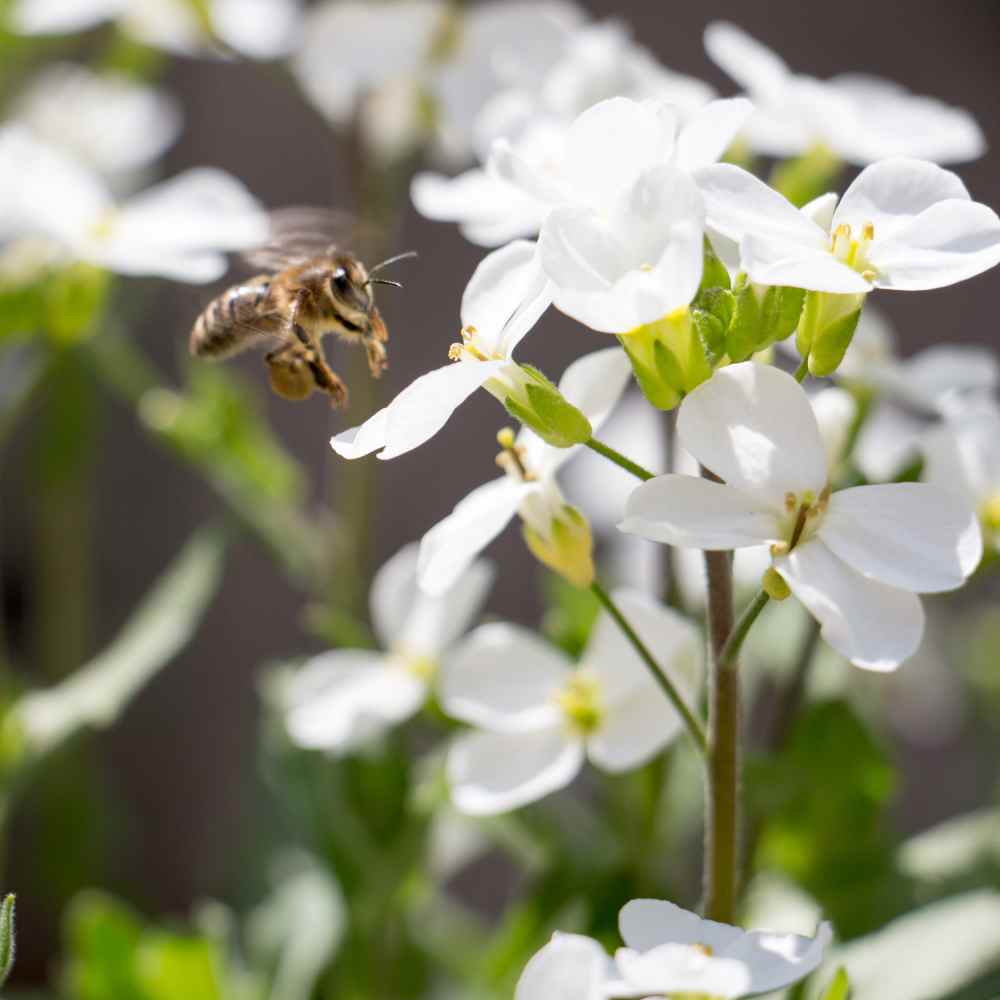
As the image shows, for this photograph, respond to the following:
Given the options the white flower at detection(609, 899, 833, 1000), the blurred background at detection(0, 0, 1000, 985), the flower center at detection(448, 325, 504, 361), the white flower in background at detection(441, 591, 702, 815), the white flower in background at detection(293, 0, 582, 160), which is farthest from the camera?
the blurred background at detection(0, 0, 1000, 985)

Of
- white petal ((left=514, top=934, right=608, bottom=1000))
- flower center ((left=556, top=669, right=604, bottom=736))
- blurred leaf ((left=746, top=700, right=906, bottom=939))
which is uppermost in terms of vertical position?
white petal ((left=514, top=934, right=608, bottom=1000))

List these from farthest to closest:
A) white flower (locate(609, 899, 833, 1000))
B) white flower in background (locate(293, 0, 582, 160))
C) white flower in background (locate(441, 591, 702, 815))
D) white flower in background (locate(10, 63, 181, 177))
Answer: white flower in background (locate(10, 63, 181, 177)), white flower in background (locate(293, 0, 582, 160)), white flower in background (locate(441, 591, 702, 815)), white flower (locate(609, 899, 833, 1000))

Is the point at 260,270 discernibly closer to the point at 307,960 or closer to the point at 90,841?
the point at 307,960

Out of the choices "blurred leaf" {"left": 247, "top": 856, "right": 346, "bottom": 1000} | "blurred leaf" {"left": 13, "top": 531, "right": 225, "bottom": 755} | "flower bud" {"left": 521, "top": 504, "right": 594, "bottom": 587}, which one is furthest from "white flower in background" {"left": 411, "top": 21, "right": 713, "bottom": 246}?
"blurred leaf" {"left": 247, "top": 856, "right": 346, "bottom": 1000}

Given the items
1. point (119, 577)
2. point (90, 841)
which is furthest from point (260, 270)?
point (119, 577)

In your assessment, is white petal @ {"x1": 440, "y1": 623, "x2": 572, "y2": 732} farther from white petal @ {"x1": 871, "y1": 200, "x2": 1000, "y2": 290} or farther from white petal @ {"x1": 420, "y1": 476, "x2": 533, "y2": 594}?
white petal @ {"x1": 871, "y1": 200, "x2": 1000, "y2": 290}

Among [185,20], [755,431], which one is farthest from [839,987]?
→ [185,20]

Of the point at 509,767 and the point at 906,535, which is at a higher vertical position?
the point at 906,535

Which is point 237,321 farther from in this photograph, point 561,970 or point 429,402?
point 561,970
